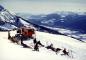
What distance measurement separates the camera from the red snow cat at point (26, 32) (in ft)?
5.67

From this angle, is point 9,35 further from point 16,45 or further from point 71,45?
point 71,45

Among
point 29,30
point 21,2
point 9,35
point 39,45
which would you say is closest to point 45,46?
point 39,45

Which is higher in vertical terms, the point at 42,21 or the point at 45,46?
the point at 42,21

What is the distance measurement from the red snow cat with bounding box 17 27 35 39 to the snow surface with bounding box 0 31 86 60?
0.14ft

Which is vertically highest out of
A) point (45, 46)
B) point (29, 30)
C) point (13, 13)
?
point (13, 13)

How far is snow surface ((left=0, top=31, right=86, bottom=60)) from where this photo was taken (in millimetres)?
1678

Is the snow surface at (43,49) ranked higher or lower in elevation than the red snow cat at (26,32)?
lower

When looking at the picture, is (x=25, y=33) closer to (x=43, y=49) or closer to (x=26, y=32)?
(x=26, y=32)

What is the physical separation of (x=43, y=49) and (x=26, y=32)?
0.19m

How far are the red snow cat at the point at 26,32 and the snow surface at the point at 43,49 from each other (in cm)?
4

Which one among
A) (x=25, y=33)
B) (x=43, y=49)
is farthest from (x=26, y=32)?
(x=43, y=49)

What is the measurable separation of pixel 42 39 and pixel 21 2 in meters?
Result: 0.35

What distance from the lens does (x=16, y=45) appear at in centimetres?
171

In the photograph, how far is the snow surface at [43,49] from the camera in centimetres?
168
